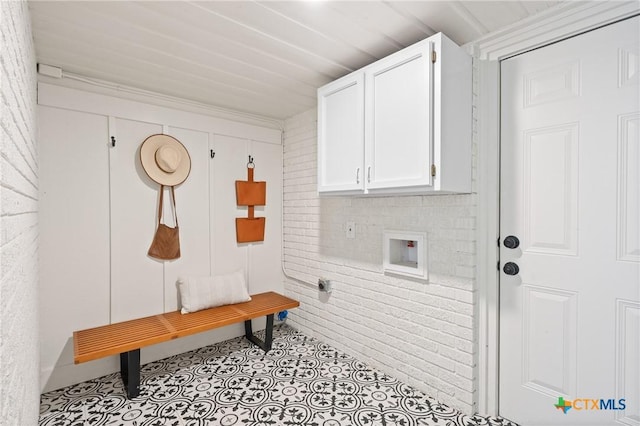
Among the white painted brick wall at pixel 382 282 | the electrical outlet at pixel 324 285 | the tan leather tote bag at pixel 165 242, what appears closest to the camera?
the white painted brick wall at pixel 382 282

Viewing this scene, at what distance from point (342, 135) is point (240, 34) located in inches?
35.4

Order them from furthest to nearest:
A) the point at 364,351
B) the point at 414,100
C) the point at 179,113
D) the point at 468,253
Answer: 1. the point at 179,113
2. the point at 364,351
3. the point at 468,253
4. the point at 414,100

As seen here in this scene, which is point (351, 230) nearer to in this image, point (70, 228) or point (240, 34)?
point (240, 34)

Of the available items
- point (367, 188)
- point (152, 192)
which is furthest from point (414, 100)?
point (152, 192)

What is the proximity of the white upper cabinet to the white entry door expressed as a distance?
0.33 meters

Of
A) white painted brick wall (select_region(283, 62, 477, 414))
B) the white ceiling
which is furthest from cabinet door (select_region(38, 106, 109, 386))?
white painted brick wall (select_region(283, 62, 477, 414))

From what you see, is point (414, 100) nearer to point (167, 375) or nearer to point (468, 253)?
point (468, 253)

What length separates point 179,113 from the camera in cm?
294

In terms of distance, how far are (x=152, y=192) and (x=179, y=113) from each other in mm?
753

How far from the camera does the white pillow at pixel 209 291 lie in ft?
9.25

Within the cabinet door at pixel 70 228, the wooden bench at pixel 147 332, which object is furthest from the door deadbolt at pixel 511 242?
the cabinet door at pixel 70 228

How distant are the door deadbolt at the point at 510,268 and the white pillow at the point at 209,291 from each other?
219 cm

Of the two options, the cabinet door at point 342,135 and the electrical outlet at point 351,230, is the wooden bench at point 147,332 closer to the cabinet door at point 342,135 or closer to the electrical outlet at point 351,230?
the electrical outlet at point 351,230

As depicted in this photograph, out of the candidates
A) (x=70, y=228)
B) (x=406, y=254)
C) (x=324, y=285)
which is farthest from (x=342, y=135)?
(x=70, y=228)
